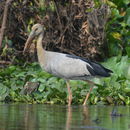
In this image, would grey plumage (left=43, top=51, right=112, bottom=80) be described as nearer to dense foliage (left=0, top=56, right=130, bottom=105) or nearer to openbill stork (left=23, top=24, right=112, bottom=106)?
openbill stork (left=23, top=24, right=112, bottom=106)

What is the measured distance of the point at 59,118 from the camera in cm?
848

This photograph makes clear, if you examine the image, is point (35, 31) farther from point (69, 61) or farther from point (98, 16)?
point (98, 16)

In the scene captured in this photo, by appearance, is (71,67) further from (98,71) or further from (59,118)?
(59,118)

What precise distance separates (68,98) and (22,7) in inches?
176

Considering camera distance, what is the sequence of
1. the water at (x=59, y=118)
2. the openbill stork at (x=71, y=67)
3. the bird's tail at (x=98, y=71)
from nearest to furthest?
the water at (x=59, y=118) → the bird's tail at (x=98, y=71) → the openbill stork at (x=71, y=67)

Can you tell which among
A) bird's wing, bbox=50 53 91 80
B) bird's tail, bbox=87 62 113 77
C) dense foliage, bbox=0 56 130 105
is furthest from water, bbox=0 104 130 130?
bird's wing, bbox=50 53 91 80

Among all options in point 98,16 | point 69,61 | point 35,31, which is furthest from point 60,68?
point 98,16

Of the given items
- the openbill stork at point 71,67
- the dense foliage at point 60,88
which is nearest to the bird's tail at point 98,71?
the openbill stork at point 71,67

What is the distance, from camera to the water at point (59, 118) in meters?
7.36

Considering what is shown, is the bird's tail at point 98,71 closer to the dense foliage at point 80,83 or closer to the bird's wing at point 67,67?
the bird's wing at point 67,67

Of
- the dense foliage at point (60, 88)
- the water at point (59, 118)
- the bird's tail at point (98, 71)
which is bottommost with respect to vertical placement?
the water at point (59, 118)

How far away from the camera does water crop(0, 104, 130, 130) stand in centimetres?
736

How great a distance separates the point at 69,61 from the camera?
40.1 ft

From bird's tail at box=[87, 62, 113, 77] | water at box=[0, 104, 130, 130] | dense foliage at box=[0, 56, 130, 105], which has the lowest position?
water at box=[0, 104, 130, 130]
